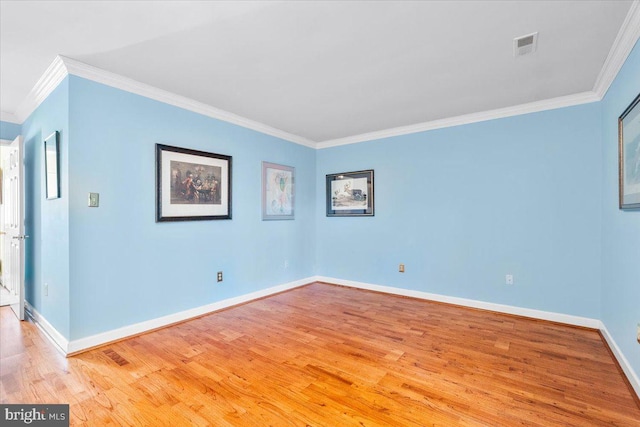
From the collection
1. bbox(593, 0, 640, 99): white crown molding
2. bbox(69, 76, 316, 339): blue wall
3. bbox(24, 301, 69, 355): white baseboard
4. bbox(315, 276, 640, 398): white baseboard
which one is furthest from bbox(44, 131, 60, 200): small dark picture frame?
bbox(593, 0, 640, 99): white crown molding

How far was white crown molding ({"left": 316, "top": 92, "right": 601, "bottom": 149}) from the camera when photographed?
3.10 metres

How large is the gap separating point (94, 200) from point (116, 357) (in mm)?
1338

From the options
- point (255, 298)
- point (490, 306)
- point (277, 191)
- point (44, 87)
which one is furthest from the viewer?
point (277, 191)

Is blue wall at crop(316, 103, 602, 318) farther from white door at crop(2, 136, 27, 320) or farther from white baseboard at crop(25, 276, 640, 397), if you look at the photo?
white door at crop(2, 136, 27, 320)

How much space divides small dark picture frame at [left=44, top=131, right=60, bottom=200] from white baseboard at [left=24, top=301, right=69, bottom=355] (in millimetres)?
1221

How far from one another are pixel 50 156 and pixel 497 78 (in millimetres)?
4175

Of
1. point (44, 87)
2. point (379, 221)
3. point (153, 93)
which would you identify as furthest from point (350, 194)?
point (44, 87)

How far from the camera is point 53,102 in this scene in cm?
274

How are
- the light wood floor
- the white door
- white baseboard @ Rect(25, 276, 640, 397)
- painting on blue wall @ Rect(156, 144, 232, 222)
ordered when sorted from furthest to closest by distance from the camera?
the white door, painting on blue wall @ Rect(156, 144, 232, 222), white baseboard @ Rect(25, 276, 640, 397), the light wood floor

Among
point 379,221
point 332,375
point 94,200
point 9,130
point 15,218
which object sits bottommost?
point 332,375

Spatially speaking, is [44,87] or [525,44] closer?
[525,44]

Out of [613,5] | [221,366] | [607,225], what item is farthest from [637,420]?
[221,366]

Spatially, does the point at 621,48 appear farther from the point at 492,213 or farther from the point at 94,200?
the point at 94,200

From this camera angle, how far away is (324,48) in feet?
7.39
